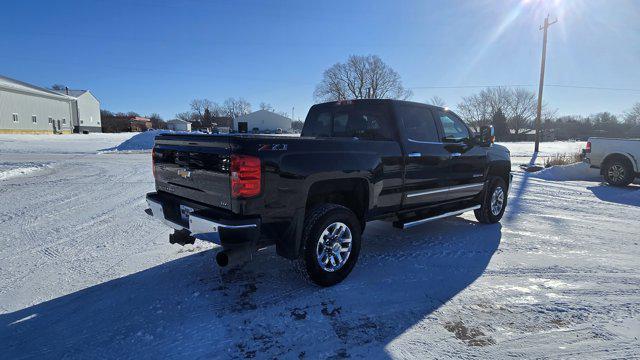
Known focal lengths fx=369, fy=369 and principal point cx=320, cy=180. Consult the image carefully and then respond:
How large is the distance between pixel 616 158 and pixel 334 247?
1151cm

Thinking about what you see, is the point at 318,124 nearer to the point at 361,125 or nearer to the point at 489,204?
the point at 361,125

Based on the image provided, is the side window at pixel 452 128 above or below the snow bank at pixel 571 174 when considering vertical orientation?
above

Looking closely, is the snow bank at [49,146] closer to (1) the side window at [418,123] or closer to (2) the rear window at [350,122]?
(2) the rear window at [350,122]

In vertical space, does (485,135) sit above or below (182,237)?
above

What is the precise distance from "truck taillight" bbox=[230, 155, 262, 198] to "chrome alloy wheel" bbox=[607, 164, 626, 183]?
12.2 m

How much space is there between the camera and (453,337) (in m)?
2.96

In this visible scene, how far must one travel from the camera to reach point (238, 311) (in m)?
3.29

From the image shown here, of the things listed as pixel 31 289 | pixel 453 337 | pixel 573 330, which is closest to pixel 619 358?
pixel 573 330

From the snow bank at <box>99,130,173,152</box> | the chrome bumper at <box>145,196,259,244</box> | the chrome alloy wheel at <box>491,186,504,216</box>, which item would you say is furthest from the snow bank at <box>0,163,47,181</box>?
the snow bank at <box>99,130,173,152</box>

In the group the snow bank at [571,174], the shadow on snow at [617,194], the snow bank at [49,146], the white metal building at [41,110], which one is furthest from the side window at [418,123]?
the white metal building at [41,110]

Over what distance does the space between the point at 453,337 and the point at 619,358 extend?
115 centimetres

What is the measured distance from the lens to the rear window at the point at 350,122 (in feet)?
15.2

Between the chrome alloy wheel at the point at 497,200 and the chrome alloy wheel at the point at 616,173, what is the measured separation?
7.16m

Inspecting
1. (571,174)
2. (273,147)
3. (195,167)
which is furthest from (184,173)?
(571,174)
